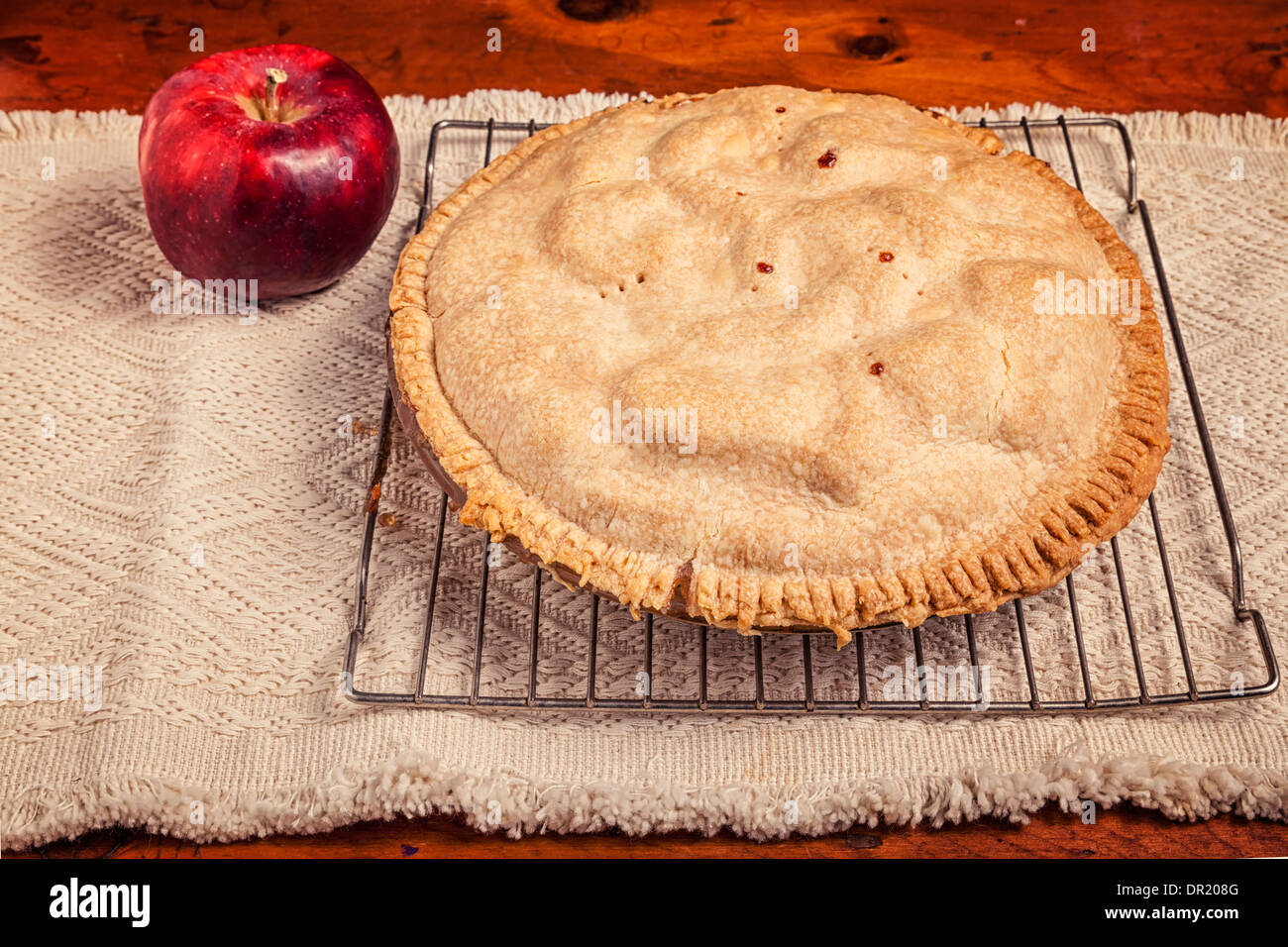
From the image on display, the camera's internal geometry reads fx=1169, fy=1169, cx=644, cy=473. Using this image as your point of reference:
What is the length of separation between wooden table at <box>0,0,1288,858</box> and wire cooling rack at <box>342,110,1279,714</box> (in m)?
1.02

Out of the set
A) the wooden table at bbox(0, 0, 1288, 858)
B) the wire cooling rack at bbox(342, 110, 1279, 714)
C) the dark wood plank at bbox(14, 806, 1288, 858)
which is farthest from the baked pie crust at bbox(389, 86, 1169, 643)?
the wooden table at bbox(0, 0, 1288, 858)

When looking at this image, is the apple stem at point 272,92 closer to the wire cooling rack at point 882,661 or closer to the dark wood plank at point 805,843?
the wire cooling rack at point 882,661

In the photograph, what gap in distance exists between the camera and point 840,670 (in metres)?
1.59

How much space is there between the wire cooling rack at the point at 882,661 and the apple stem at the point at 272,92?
0.73m

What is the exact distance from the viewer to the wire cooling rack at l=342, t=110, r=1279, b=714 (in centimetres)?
151

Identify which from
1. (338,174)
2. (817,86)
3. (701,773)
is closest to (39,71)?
(338,174)

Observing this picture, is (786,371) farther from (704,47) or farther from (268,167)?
(704,47)

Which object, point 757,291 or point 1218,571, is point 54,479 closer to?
point 757,291

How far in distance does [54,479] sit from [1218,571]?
1730mm

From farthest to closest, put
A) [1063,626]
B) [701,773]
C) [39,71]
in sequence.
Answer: [39,71]
[1063,626]
[701,773]

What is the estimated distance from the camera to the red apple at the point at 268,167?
1.79m

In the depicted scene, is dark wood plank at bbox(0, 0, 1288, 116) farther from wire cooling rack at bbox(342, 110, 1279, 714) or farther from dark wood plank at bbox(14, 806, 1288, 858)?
dark wood plank at bbox(14, 806, 1288, 858)

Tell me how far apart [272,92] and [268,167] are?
0.17 m

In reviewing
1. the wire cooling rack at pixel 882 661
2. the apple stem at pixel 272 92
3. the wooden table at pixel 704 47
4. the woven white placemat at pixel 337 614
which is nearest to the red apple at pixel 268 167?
the apple stem at pixel 272 92
